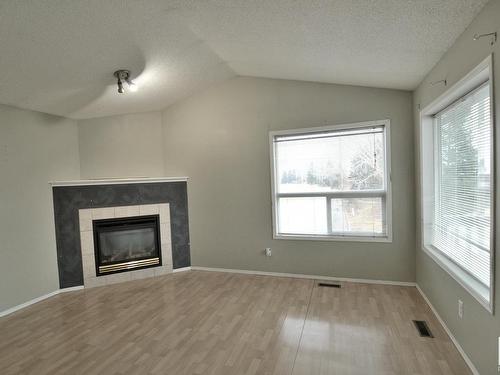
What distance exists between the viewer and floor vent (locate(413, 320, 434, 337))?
2.34m

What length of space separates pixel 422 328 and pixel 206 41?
3449 mm

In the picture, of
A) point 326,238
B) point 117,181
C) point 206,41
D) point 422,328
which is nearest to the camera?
point 422,328

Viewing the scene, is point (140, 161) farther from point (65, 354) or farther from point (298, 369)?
point (298, 369)

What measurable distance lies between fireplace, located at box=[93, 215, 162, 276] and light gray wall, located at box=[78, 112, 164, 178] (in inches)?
31.6

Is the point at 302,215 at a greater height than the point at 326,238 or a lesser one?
greater

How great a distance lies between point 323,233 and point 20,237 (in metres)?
3.81

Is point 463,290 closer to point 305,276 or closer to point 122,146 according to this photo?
point 305,276

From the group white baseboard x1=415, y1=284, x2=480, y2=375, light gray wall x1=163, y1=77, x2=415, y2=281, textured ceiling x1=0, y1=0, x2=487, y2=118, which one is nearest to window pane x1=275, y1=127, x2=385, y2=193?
light gray wall x1=163, y1=77, x2=415, y2=281

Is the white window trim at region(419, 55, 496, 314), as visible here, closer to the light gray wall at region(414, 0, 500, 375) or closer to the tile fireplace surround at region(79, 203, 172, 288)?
the light gray wall at region(414, 0, 500, 375)

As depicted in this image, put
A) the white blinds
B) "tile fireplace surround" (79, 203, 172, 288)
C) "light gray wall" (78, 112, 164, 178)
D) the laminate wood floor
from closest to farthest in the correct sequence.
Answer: the white blinds → the laminate wood floor → "tile fireplace surround" (79, 203, 172, 288) → "light gray wall" (78, 112, 164, 178)

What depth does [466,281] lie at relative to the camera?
196 centimetres

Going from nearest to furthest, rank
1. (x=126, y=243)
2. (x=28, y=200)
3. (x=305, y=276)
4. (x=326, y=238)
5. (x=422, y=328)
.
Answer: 1. (x=422, y=328)
2. (x=28, y=200)
3. (x=326, y=238)
4. (x=305, y=276)
5. (x=126, y=243)

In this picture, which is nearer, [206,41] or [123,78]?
[206,41]

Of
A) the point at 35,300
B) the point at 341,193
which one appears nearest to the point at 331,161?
the point at 341,193
